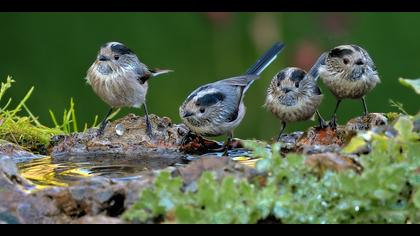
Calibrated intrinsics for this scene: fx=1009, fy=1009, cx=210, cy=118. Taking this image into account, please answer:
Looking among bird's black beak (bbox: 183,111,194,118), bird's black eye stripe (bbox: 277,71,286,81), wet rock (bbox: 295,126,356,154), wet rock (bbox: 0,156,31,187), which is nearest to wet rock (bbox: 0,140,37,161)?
bird's black beak (bbox: 183,111,194,118)

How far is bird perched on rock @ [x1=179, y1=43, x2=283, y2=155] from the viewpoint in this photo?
7.52 m

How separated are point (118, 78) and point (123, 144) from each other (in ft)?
4.53

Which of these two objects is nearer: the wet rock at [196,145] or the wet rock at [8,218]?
the wet rock at [8,218]

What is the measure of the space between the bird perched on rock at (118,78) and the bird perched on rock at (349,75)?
1.59 meters

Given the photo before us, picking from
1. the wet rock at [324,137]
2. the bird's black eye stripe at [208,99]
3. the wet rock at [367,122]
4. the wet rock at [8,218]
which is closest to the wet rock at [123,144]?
the bird's black eye stripe at [208,99]

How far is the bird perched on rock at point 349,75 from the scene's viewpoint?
24.8 ft

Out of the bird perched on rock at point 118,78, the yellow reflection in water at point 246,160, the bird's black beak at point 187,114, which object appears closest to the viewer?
the yellow reflection in water at point 246,160

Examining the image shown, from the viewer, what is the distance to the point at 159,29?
10734 mm

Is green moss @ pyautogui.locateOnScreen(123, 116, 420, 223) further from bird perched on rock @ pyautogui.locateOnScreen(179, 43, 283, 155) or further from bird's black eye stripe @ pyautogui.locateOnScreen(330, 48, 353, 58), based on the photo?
bird's black eye stripe @ pyautogui.locateOnScreen(330, 48, 353, 58)

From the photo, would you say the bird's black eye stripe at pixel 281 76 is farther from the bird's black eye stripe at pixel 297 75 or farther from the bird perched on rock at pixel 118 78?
the bird perched on rock at pixel 118 78

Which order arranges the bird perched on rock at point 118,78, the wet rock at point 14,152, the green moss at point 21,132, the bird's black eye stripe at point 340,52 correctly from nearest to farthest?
the wet rock at point 14,152, the green moss at point 21,132, the bird's black eye stripe at point 340,52, the bird perched on rock at point 118,78

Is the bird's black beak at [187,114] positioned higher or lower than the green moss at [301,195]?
lower

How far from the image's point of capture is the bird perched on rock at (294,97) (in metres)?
7.52

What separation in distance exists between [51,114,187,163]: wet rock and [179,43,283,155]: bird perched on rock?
36 cm
